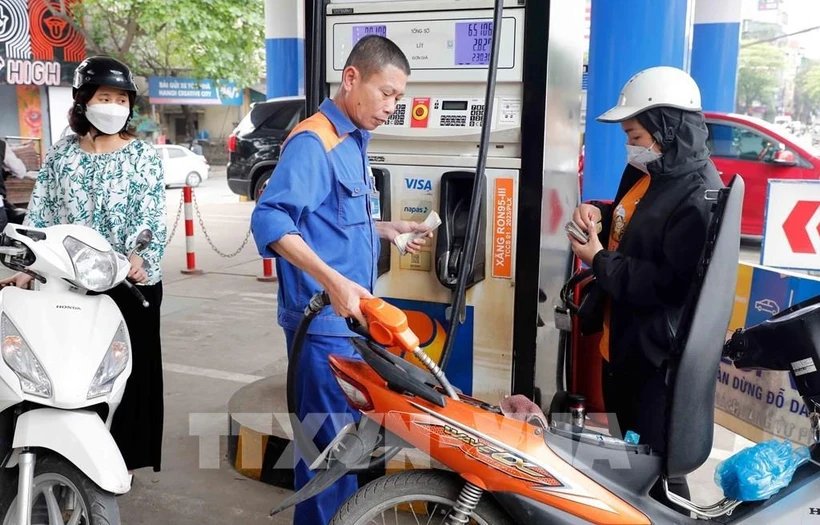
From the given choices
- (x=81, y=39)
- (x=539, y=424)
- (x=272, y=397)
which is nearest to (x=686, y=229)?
(x=539, y=424)

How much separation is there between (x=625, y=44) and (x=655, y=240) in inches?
116

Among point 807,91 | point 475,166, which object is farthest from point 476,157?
point 807,91

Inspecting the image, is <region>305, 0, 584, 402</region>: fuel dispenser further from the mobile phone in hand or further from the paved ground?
the paved ground

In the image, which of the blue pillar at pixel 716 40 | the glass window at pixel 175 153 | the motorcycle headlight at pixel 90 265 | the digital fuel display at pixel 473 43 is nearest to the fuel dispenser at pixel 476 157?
the digital fuel display at pixel 473 43

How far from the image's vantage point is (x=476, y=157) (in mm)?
3082

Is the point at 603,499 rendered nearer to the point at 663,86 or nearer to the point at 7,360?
the point at 663,86

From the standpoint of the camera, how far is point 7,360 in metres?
2.15

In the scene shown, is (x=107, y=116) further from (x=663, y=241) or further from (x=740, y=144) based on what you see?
(x=740, y=144)

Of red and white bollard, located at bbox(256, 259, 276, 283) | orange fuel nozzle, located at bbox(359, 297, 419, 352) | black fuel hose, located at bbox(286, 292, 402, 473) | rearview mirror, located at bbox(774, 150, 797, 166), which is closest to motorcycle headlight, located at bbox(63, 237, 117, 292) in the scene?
black fuel hose, located at bbox(286, 292, 402, 473)

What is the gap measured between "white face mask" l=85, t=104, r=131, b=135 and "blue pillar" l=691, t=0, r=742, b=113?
7.80 meters

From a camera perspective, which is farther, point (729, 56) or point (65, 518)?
point (729, 56)

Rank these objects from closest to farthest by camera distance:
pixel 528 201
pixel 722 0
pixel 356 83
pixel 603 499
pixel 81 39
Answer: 1. pixel 603 499
2. pixel 356 83
3. pixel 528 201
4. pixel 722 0
5. pixel 81 39

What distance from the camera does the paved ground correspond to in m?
3.21

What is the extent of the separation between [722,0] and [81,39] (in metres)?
14.4
